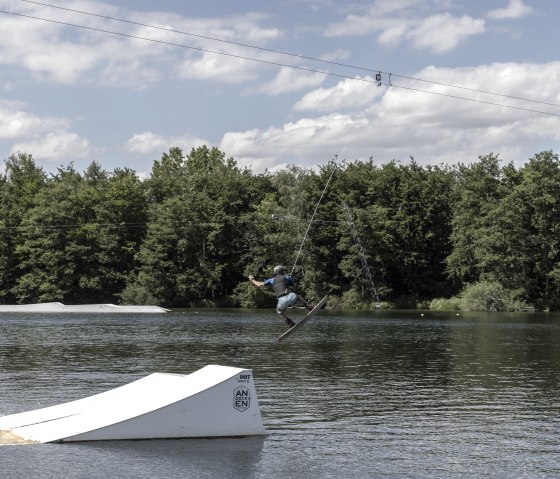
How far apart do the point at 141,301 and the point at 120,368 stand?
7769 centimetres

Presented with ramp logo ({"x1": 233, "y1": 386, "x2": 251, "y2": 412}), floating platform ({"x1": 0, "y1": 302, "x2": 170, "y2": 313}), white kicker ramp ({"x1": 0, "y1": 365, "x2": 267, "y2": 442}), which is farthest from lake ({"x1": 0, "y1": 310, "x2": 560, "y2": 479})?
floating platform ({"x1": 0, "y1": 302, "x2": 170, "y2": 313})

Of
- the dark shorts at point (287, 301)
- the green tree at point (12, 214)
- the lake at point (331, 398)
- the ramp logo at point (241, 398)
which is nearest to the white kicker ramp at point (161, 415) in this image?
the ramp logo at point (241, 398)

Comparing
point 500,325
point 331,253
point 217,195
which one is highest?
point 217,195

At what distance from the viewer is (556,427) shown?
24.5m

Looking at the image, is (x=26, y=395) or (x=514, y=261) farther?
(x=514, y=261)

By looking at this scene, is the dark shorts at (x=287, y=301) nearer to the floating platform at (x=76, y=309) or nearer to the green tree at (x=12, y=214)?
the floating platform at (x=76, y=309)

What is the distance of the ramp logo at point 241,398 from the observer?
22.6 m

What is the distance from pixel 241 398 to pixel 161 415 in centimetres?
229

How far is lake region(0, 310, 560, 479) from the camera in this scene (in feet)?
63.5

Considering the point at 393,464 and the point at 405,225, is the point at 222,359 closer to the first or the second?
the point at 393,464

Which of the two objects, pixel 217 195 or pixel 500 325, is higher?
pixel 217 195

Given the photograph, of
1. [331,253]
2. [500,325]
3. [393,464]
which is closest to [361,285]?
[331,253]

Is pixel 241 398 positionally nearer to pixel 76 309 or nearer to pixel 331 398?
pixel 331 398

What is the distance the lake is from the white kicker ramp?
1.32 ft
